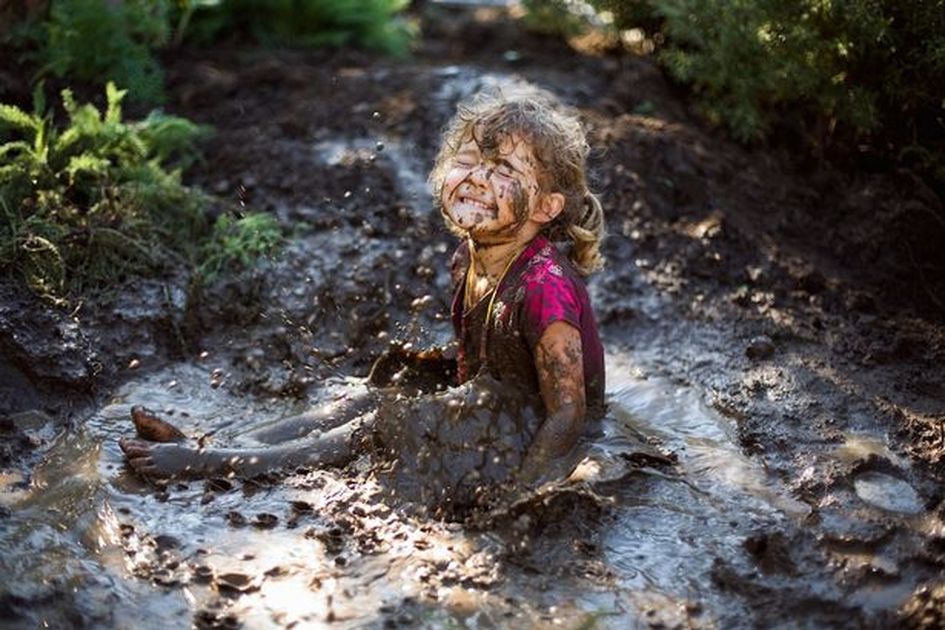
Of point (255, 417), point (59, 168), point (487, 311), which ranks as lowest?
point (255, 417)

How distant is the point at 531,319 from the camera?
179 inches

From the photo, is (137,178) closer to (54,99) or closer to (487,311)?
(54,99)

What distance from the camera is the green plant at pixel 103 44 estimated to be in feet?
24.3

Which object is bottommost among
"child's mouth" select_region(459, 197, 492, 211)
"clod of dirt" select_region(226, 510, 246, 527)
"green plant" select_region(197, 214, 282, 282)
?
"green plant" select_region(197, 214, 282, 282)

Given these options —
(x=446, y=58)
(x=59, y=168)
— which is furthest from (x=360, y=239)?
(x=446, y=58)

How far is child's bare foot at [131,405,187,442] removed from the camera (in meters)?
4.81

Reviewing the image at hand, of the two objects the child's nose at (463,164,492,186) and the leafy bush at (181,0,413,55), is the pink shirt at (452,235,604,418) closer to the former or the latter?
the child's nose at (463,164,492,186)

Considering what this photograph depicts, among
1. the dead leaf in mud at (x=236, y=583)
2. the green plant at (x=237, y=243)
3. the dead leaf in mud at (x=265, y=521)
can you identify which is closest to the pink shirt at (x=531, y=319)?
the dead leaf in mud at (x=265, y=521)

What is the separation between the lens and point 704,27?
286 inches

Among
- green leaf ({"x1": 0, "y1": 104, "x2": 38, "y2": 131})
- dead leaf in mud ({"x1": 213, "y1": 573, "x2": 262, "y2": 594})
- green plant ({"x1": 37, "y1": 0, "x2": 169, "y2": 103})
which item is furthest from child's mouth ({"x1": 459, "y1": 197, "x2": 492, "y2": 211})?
green plant ({"x1": 37, "y1": 0, "x2": 169, "y2": 103})

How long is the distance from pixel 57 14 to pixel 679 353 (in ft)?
14.8

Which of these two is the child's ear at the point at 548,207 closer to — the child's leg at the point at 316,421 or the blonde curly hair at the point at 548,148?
the blonde curly hair at the point at 548,148

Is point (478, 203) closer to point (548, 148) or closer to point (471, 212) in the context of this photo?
point (471, 212)

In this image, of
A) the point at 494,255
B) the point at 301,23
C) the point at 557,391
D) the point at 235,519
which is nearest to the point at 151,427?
the point at 235,519
